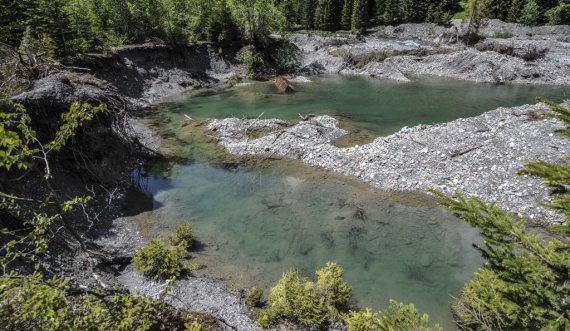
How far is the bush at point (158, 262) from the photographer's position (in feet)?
40.7

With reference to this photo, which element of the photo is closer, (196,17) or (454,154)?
(454,154)

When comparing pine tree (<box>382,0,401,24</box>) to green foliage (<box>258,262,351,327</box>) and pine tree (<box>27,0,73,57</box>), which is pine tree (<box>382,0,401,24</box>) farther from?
green foliage (<box>258,262,351,327</box>)

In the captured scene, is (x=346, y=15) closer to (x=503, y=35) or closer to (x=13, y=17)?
(x=503, y=35)

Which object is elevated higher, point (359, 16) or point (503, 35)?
point (359, 16)

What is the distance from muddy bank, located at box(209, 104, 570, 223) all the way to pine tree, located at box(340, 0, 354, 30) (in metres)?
65.3

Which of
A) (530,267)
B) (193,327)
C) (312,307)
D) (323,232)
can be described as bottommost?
(323,232)

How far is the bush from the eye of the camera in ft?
40.7

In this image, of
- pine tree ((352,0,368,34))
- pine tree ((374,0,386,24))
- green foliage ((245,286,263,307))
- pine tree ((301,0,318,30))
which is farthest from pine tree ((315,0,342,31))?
green foliage ((245,286,263,307))

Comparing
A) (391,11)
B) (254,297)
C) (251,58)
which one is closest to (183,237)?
(254,297)

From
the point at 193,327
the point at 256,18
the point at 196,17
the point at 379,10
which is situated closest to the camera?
the point at 193,327

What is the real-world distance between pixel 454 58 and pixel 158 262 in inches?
2102

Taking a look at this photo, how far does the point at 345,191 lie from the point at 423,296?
797cm

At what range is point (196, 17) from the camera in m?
49.8

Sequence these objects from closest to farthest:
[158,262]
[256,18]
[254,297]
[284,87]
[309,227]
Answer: [254,297]
[158,262]
[309,227]
[284,87]
[256,18]
